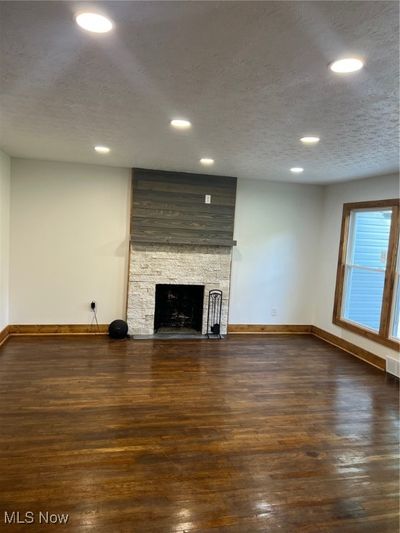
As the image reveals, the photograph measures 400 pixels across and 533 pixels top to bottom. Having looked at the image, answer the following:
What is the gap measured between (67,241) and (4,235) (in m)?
0.85

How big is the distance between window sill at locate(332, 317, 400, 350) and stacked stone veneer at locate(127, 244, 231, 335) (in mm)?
1824

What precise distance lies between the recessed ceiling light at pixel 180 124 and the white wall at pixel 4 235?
290cm

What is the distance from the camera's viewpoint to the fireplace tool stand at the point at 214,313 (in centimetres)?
616

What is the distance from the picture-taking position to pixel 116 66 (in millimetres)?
2062

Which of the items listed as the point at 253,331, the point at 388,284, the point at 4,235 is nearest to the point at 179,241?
the point at 253,331

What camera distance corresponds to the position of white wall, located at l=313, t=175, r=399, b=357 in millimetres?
5371

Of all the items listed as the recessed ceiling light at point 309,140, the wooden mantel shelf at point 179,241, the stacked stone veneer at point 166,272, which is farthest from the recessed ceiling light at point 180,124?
the stacked stone veneer at point 166,272

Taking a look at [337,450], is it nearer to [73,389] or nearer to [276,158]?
[73,389]

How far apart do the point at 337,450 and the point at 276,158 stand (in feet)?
9.96

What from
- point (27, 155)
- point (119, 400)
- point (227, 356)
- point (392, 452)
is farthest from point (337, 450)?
point (27, 155)

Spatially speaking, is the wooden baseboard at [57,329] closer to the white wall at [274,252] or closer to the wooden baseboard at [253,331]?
the wooden baseboard at [253,331]

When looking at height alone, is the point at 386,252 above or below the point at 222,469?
above

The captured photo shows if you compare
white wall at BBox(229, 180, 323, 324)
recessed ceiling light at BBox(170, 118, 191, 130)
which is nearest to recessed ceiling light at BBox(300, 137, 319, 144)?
recessed ceiling light at BBox(170, 118, 191, 130)

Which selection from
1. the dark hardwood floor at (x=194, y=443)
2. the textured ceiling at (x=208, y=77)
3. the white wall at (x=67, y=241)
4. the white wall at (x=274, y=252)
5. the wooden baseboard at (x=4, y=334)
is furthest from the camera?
the white wall at (x=274, y=252)
